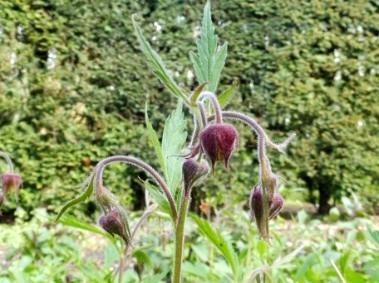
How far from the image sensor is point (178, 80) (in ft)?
24.6

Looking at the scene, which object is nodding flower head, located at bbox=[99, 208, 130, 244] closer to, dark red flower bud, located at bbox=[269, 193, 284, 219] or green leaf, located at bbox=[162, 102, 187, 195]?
green leaf, located at bbox=[162, 102, 187, 195]

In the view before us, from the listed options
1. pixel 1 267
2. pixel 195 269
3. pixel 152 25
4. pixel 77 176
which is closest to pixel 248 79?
pixel 152 25

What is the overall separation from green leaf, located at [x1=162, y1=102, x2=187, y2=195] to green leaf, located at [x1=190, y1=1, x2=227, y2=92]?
0.12 metres

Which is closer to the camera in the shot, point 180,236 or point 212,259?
point 180,236

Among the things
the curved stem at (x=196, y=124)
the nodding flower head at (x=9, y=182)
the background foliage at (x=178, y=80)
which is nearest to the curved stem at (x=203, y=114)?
the curved stem at (x=196, y=124)

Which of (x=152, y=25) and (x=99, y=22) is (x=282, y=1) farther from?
(x=99, y=22)

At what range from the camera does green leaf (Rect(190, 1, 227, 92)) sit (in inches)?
41.6

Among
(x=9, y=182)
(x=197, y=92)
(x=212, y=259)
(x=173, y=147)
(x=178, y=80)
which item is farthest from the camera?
(x=178, y=80)

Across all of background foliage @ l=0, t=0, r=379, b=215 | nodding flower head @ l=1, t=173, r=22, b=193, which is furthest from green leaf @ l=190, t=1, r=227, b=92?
background foliage @ l=0, t=0, r=379, b=215

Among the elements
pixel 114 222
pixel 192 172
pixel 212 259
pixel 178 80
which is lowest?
pixel 178 80

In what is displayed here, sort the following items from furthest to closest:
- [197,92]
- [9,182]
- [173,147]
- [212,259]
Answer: [212,259] < [9,182] < [173,147] < [197,92]

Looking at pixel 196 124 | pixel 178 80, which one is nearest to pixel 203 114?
pixel 196 124

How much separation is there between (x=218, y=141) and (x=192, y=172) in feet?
0.17

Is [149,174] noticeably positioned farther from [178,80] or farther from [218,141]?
[178,80]
